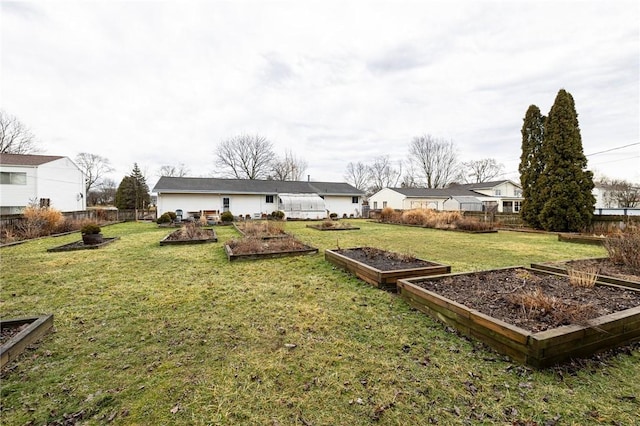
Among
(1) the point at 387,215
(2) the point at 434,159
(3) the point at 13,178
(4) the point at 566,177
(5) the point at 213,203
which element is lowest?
(1) the point at 387,215

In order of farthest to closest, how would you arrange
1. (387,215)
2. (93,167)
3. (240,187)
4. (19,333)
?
(93,167) → (240,187) → (387,215) → (19,333)

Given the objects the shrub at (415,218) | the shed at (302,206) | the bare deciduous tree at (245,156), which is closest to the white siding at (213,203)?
the shed at (302,206)

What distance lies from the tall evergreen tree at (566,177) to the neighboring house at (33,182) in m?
33.1

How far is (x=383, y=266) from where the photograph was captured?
5438mm

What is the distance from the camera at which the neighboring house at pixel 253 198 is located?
23078 millimetres

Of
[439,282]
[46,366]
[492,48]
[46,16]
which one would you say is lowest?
[46,366]

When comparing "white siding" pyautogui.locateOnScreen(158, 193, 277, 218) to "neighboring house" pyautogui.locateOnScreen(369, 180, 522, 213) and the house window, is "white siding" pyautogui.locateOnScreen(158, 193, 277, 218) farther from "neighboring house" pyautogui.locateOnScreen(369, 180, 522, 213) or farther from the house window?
"neighboring house" pyautogui.locateOnScreen(369, 180, 522, 213)

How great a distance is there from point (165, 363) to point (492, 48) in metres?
13.1

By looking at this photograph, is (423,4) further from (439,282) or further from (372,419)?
(372,419)

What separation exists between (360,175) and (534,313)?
49.2 metres

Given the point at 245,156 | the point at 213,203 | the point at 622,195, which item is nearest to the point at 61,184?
the point at 213,203

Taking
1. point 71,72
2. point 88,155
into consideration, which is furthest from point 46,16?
point 88,155

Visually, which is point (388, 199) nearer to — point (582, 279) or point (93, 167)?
point (582, 279)

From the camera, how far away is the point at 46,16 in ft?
18.9
